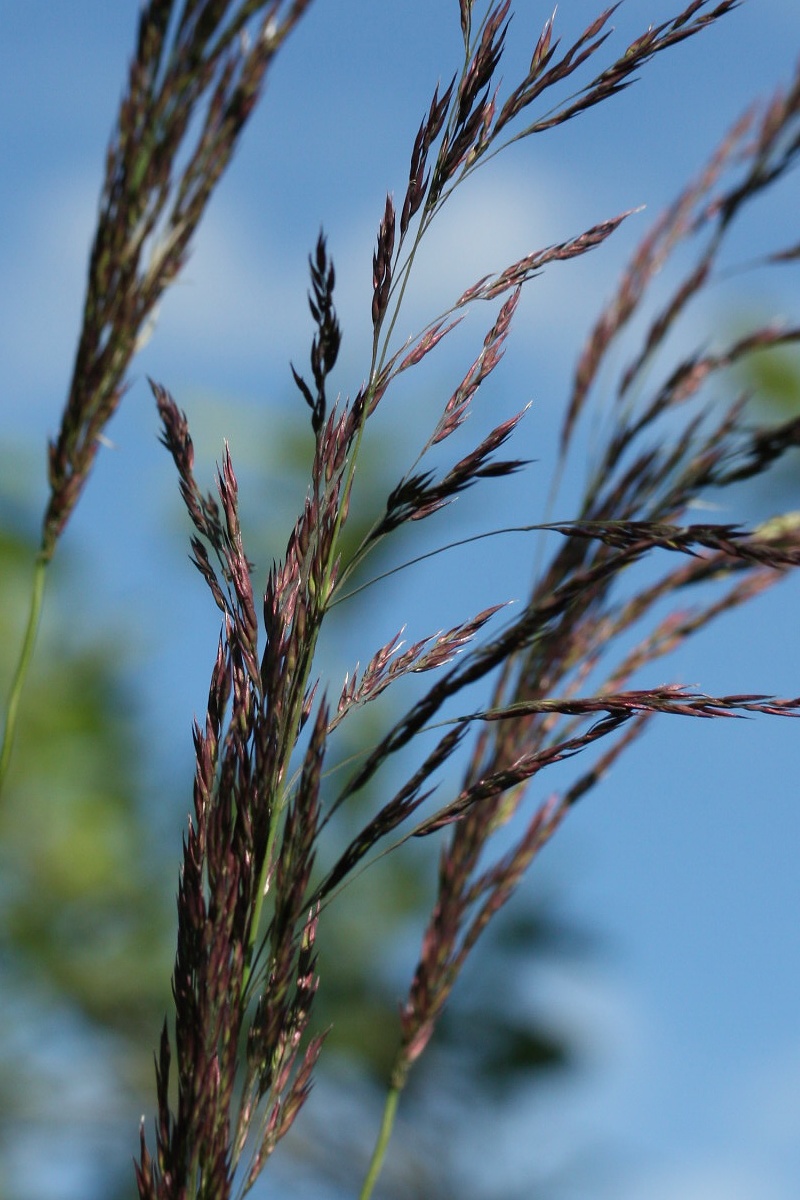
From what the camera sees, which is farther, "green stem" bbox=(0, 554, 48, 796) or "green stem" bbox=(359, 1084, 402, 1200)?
"green stem" bbox=(359, 1084, 402, 1200)

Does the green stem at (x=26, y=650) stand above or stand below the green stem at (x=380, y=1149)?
above

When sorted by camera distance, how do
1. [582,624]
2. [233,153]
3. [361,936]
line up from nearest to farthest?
[233,153] < [582,624] < [361,936]

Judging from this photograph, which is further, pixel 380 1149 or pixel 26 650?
pixel 380 1149

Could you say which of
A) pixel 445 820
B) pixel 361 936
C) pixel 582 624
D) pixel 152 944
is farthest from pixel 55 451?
pixel 361 936

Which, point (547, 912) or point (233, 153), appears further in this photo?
point (547, 912)

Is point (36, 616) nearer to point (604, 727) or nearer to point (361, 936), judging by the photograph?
point (604, 727)

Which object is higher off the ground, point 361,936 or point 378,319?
point 378,319

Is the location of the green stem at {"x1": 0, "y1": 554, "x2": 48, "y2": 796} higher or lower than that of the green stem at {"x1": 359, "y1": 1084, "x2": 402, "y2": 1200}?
Answer: higher

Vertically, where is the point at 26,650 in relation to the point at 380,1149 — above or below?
above

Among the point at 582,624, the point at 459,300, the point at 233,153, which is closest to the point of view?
the point at 233,153

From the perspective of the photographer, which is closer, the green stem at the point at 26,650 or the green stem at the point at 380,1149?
the green stem at the point at 26,650

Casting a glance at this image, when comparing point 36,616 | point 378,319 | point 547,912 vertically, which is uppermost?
point 378,319
